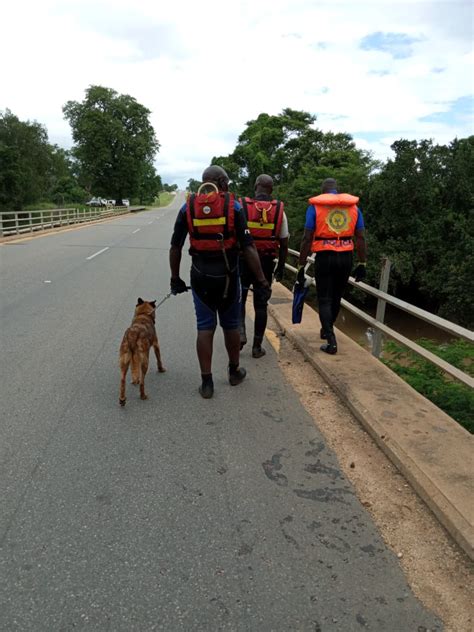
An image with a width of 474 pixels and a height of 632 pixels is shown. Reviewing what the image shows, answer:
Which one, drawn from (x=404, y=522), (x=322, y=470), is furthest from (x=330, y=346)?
(x=404, y=522)

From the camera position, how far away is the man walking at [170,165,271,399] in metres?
4.07

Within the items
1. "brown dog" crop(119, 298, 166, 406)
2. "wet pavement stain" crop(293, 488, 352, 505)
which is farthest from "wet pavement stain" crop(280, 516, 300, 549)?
"brown dog" crop(119, 298, 166, 406)

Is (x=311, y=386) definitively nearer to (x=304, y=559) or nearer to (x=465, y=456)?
(x=465, y=456)

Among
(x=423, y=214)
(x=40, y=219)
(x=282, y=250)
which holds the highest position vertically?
(x=282, y=250)

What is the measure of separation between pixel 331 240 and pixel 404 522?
10.7 feet

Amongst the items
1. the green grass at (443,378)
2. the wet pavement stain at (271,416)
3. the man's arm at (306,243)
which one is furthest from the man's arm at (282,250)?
the green grass at (443,378)

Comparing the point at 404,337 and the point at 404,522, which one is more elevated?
the point at 404,337

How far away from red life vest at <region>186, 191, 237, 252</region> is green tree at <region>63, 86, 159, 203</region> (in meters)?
68.9

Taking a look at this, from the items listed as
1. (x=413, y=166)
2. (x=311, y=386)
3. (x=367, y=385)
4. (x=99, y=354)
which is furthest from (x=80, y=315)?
(x=413, y=166)

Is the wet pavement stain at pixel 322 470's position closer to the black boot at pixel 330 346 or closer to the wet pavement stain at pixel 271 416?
the wet pavement stain at pixel 271 416

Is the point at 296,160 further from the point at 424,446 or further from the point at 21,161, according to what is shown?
the point at 424,446

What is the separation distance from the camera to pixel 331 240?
542 cm

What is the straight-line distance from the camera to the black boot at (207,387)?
4.57 meters

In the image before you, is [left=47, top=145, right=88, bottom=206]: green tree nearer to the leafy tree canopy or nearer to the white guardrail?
the leafy tree canopy
